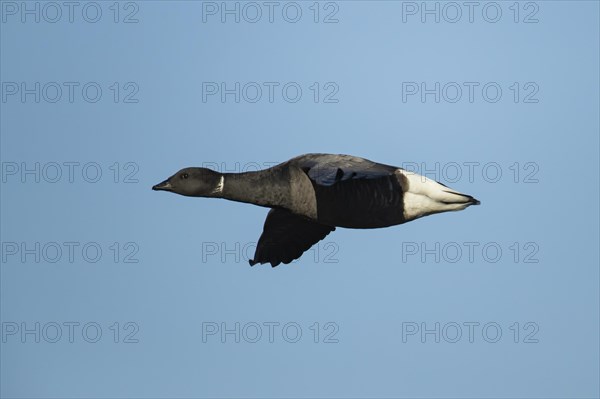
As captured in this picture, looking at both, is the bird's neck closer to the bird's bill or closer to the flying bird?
the flying bird

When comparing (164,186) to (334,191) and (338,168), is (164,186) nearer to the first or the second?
(334,191)

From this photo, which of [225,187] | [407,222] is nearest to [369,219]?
[407,222]

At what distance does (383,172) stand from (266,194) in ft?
7.82

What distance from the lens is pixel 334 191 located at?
26859mm

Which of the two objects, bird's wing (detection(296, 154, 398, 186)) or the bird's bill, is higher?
bird's wing (detection(296, 154, 398, 186))

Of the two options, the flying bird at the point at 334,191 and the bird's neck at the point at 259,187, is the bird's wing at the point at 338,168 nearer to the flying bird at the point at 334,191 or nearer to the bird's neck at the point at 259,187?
the flying bird at the point at 334,191

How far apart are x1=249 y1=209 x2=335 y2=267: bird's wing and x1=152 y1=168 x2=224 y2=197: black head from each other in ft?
9.81

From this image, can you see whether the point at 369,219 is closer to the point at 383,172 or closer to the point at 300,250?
the point at 383,172

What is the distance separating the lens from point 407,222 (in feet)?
90.1

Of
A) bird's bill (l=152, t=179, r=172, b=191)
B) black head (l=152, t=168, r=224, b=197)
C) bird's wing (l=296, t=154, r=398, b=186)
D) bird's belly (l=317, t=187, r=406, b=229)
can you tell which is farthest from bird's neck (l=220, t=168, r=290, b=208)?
bird's bill (l=152, t=179, r=172, b=191)

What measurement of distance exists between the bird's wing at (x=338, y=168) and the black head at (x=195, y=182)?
5.44 feet

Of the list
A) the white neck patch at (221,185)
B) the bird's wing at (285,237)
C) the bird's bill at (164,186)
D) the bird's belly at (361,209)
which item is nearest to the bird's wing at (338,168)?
the bird's belly at (361,209)

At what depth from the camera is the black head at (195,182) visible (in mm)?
27453

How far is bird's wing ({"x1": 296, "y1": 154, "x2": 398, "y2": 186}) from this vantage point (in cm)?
2536
